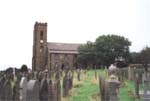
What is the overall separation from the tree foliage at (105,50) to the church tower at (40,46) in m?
17.5

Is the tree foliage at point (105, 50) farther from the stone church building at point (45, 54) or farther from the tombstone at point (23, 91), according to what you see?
the tombstone at point (23, 91)

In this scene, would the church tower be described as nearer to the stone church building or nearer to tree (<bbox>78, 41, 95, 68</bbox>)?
the stone church building

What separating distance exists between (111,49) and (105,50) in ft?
5.02

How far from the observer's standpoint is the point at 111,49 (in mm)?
94250

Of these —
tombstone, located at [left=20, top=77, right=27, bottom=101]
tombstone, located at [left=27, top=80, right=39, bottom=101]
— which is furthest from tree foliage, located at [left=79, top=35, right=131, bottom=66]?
tombstone, located at [left=27, top=80, right=39, bottom=101]

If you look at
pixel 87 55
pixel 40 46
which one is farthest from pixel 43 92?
pixel 40 46

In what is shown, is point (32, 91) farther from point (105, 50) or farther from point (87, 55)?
point (87, 55)

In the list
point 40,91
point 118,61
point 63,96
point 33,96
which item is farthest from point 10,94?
point 118,61

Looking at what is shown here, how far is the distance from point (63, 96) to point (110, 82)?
12.2 m

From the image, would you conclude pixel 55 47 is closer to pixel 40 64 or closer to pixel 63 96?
pixel 40 64

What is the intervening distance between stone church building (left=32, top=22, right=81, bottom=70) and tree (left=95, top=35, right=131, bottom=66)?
15629 millimetres

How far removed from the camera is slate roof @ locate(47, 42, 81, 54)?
11294 cm

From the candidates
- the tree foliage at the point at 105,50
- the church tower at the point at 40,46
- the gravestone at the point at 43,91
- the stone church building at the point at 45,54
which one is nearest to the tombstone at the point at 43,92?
the gravestone at the point at 43,91

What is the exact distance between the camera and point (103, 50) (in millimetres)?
94125
